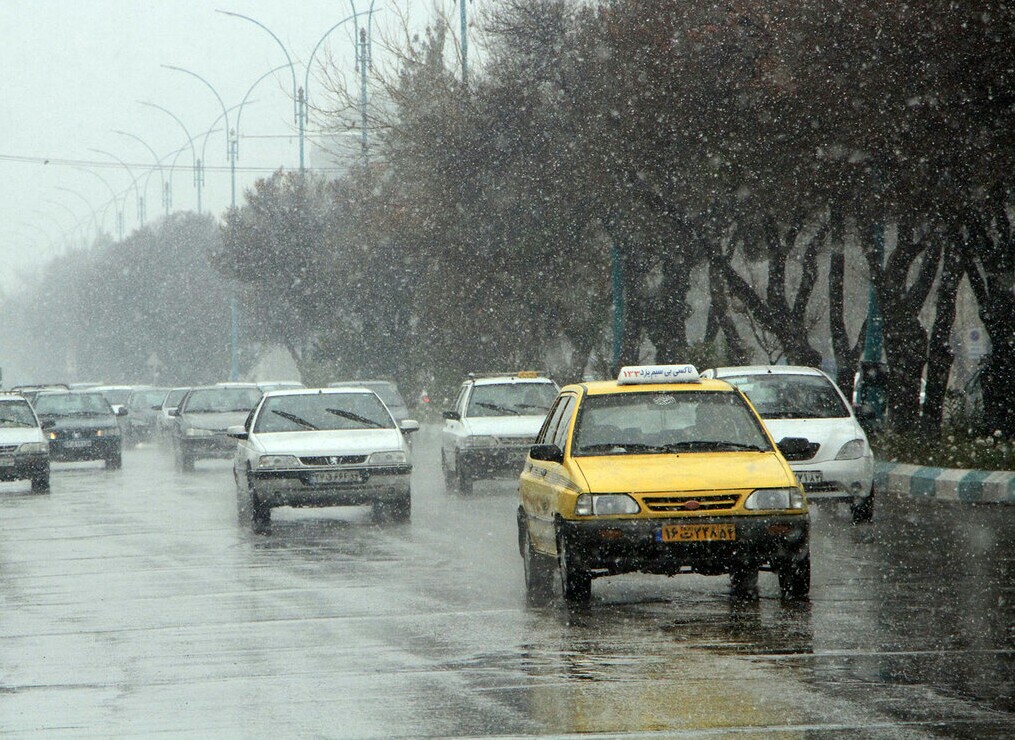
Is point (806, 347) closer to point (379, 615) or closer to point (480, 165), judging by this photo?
point (480, 165)

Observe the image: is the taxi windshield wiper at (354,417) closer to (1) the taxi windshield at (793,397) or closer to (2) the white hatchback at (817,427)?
(2) the white hatchback at (817,427)

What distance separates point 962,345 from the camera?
2078 inches

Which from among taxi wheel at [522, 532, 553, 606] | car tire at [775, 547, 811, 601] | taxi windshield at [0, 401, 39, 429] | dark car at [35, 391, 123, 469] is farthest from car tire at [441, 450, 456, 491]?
car tire at [775, 547, 811, 601]

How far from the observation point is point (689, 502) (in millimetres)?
10547

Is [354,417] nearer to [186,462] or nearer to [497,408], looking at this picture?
[497,408]

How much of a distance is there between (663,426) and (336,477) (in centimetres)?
695

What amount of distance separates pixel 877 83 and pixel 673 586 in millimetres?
10527

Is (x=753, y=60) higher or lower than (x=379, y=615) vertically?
higher

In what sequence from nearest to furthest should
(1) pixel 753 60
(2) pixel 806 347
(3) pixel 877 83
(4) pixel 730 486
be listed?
(4) pixel 730 486 < (3) pixel 877 83 < (1) pixel 753 60 < (2) pixel 806 347

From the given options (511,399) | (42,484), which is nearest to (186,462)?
(42,484)

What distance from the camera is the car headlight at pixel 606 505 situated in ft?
→ 34.6

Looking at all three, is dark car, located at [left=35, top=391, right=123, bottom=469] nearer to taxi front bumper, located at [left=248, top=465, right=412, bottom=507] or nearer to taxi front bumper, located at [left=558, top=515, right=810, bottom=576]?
taxi front bumper, located at [left=248, top=465, right=412, bottom=507]

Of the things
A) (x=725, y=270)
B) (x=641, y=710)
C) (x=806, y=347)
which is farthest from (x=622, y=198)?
(x=641, y=710)

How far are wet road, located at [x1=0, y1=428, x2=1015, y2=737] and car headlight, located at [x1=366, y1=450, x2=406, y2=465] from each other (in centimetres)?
168
